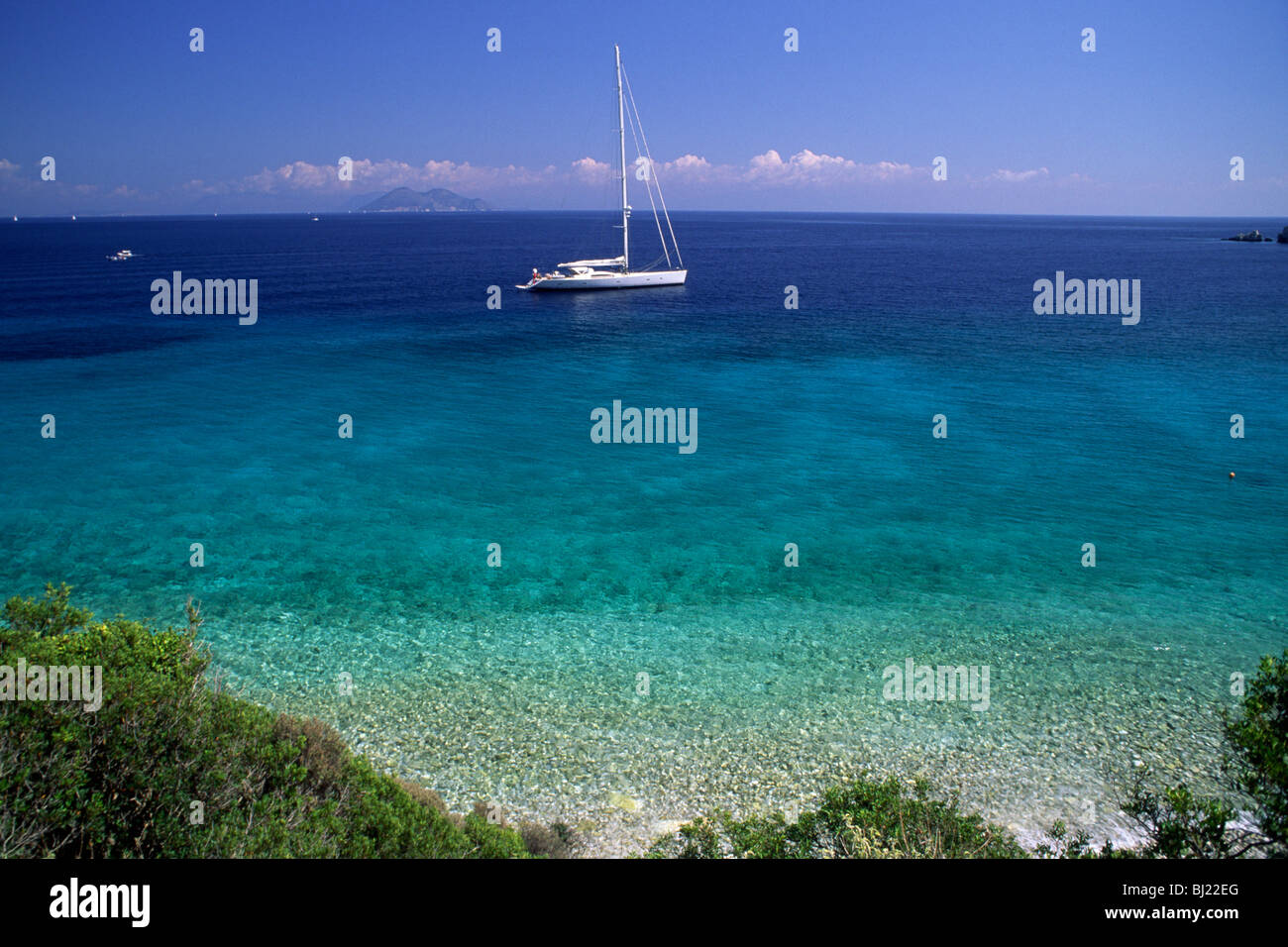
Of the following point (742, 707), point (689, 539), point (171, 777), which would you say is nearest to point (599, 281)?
point (689, 539)

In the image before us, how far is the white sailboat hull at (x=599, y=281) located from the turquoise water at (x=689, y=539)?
16.0m

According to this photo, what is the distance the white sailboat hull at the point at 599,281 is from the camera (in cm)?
6669

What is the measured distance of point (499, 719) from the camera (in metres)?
14.1

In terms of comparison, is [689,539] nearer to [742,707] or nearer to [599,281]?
[742,707]

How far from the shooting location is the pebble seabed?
1215 centimetres

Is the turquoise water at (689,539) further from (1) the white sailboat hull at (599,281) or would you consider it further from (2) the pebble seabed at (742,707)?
(1) the white sailboat hull at (599,281)

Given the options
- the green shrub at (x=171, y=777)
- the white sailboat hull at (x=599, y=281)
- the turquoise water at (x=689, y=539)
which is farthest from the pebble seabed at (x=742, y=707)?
the white sailboat hull at (x=599, y=281)

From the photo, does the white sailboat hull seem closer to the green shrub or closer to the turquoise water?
the turquoise water

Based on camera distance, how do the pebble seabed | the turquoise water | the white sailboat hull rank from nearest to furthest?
the pebble seabed
the turquoise water
the white sailboat hull

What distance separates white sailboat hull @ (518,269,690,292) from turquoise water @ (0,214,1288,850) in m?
16.0

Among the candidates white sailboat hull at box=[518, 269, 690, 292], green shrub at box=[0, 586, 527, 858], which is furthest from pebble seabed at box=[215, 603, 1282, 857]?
white sailboat hull at box=[518, 269, 690, 292]

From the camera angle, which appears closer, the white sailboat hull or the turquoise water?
the turquoise water
